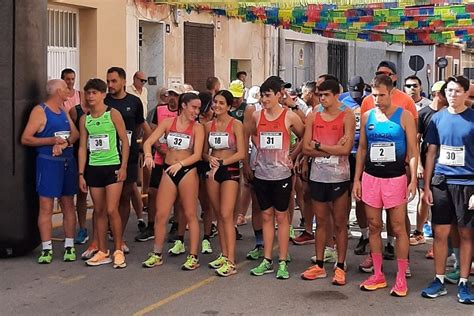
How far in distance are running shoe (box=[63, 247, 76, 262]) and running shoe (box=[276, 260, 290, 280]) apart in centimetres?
213

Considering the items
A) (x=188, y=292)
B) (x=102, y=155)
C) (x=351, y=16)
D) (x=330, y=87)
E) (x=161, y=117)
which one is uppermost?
(x=351, y=16)

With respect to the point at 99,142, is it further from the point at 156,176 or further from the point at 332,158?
the point at 332,158

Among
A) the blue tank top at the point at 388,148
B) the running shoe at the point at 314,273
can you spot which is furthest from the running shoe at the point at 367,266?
the blue tank top at the point at 388,148

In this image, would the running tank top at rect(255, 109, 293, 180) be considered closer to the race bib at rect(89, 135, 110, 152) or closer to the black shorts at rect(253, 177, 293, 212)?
the black shorts at rect(253, 177, 293, 212)

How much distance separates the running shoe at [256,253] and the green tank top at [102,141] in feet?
→ 5.53

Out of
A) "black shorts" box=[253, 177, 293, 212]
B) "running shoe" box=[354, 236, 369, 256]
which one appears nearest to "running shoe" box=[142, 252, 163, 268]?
"black shorts" box=[253, 177, 293, 212]

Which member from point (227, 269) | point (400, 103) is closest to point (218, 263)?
point (227, 269)

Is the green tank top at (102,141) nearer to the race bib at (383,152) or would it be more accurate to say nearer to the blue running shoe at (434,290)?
the race bib at (383,152)

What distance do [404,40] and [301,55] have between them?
4.27 meters

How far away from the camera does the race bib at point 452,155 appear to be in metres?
6.85

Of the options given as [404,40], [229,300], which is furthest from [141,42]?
[229,300]

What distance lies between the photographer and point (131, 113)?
8672mm

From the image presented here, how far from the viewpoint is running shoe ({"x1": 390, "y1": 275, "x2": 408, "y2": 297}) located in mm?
7070

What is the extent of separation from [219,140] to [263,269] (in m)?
1.31
